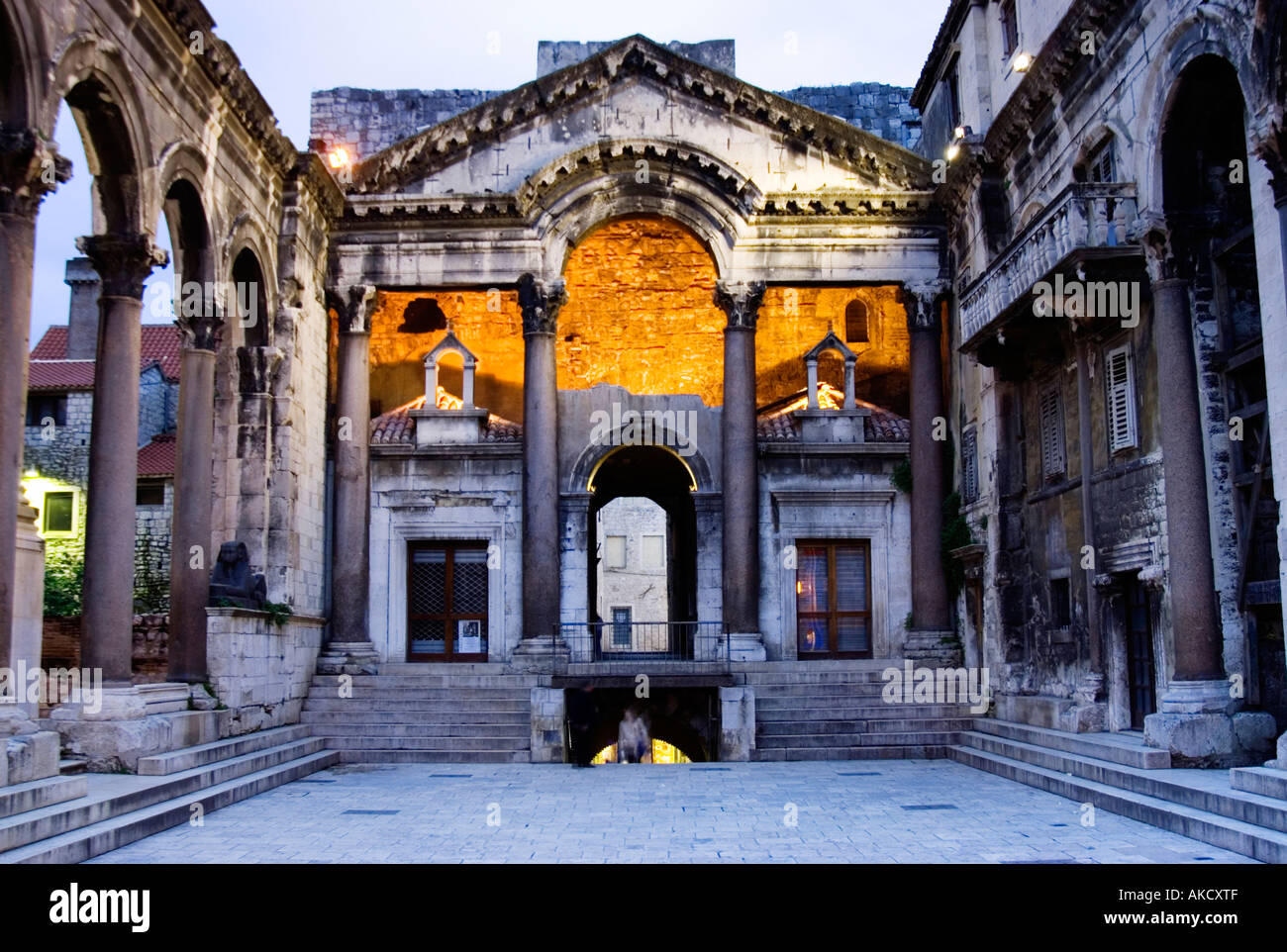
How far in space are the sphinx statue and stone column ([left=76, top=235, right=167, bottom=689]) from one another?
10.1ft

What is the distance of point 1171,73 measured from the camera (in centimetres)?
1450

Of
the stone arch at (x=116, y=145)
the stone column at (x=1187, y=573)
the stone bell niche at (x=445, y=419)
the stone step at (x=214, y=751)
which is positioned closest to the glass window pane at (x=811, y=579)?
the stone bell niche at (x=445, y=419)

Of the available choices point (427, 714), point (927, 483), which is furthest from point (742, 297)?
point (427, 714)

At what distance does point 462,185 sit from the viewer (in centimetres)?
2370

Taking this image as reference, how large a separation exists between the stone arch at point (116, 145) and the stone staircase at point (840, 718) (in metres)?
11.6

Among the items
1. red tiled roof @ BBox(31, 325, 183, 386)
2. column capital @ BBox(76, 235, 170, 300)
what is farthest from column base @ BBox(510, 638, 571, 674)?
red tiled roof @ BBox(31, 325, 183, 386)

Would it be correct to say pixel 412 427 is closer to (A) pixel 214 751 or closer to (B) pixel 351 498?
(B) pixel 351 498

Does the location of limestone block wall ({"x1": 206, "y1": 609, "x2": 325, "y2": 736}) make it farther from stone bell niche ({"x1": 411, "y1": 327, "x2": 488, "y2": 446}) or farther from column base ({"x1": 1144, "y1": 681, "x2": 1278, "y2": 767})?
column base ({"x1": 1144, "y1": 681, "x2": 1278, "y2": 767})

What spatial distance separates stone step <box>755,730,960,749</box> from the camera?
1956 cm

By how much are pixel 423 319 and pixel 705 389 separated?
6714 mm

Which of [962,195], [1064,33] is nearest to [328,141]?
[962,195]

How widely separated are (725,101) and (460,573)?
1033 cm

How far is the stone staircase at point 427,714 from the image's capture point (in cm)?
1934

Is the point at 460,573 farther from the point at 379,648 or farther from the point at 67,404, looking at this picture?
the point at 67,404
